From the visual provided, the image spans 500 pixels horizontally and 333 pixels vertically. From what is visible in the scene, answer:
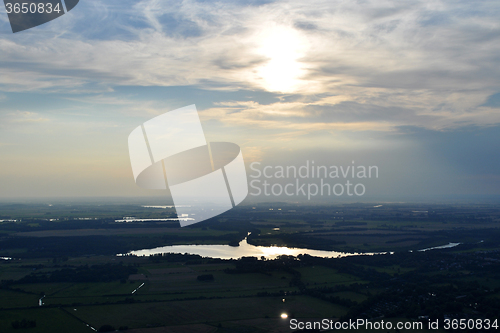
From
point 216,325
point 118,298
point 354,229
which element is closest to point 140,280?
point 118,298

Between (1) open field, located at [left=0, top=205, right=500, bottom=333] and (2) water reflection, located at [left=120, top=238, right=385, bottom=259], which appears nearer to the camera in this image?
(1) open field, located at [left=0, top=205, right=500, bottom=333]

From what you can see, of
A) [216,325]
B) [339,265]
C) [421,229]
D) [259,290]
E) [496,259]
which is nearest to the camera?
[216,325]

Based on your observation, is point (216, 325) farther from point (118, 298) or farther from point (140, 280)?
point (140, 280)

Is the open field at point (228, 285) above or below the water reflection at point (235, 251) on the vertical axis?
above

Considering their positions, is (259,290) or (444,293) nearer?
(444,293)

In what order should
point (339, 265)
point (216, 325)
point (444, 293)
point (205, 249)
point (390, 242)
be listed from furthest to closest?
point (390, 242) → point (205, 249) → point (339, 265) → point (444, 293) → point (216, 325)

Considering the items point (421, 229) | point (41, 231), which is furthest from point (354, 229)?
point (41, 231)

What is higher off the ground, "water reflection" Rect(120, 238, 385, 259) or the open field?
the open field

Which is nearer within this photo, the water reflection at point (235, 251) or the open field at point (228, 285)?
the open field at point (228, 285)
